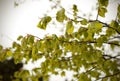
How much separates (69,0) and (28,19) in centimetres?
160

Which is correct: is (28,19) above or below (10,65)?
above

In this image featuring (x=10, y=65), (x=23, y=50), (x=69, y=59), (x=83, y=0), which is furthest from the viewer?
(x=10, y=65)

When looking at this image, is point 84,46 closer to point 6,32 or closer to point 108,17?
point 108,17

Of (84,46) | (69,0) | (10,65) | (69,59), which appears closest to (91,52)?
(84,46)

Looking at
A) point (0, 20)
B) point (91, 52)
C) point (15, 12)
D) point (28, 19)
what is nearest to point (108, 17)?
point (91, 52)

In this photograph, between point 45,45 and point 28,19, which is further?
point 28,19

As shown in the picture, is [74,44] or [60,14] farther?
[74,44]

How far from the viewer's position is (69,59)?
4.72 ft

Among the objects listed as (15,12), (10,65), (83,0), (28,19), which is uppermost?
(15,12)

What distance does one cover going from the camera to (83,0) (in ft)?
12.0

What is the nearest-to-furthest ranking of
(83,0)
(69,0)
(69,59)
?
(69,59) < (69,0) < (83,0)

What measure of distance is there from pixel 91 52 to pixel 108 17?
6.30 feet

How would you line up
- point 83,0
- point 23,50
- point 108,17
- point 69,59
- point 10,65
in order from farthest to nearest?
point 10,65, point 83,0, point 108,17, point 69,59, point 23,50

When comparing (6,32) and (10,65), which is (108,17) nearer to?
(10,65)
